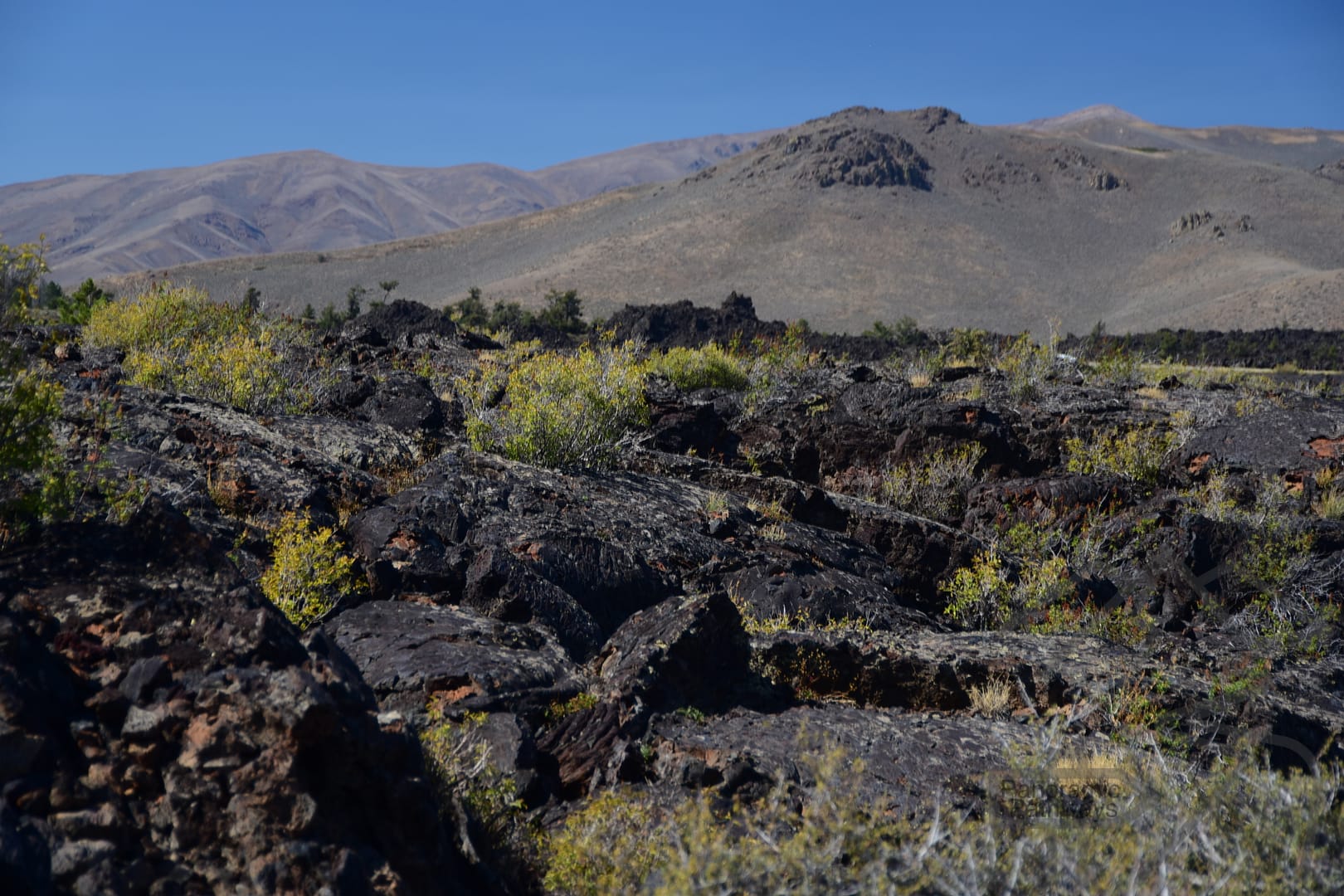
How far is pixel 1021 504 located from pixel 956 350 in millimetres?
14853

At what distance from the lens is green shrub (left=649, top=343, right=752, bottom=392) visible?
15.6m

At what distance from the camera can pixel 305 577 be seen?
5383mm

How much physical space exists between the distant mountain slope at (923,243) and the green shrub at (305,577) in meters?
51.6

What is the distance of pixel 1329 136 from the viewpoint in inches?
7067

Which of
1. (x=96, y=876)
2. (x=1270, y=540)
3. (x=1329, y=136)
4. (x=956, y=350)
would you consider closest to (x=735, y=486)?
(x=1270, y=540)

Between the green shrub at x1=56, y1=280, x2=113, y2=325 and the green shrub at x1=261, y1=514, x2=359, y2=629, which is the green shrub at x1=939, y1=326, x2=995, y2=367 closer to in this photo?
the green shrub at x1=56, y1=280, x2=113, y2=325

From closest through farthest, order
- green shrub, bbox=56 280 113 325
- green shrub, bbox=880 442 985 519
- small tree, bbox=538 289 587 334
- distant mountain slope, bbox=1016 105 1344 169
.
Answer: green shrub, bbox=880 442 985 519, green shrub, bbox=56 280 113 325, small tree, bbox=538 289 587 334, distant mountain slope, bbox=1016 105 1344 169

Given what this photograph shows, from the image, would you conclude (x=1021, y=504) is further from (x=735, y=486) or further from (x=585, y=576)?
(x=585, y=576)

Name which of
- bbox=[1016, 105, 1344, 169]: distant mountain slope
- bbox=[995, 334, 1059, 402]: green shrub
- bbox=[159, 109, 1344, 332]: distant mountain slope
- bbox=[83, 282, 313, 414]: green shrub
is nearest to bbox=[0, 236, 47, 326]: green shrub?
bbox=[83, 282, 313, 414]: green shrub

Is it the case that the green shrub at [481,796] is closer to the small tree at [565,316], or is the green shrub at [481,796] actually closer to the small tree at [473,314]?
the small tree at [473,314]

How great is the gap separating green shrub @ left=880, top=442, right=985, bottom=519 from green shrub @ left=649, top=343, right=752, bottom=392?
201 inches

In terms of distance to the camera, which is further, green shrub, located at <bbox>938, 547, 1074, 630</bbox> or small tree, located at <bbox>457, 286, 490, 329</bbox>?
small tree, located at <bbox>457, 286, 490, 329</bbox>

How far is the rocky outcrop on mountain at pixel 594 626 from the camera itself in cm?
281

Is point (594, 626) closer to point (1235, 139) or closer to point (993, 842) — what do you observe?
point (993, 842)
